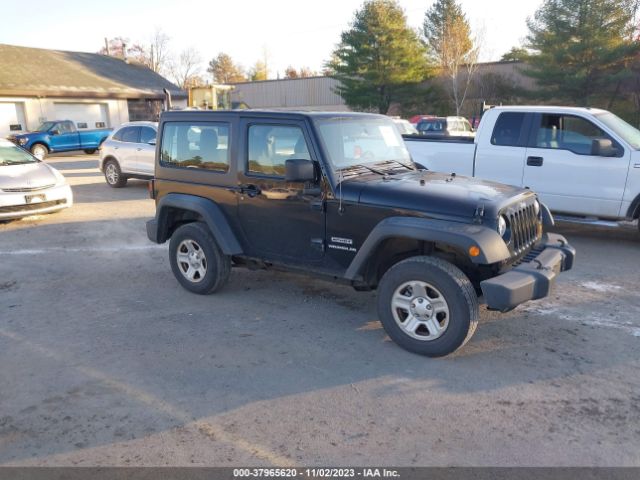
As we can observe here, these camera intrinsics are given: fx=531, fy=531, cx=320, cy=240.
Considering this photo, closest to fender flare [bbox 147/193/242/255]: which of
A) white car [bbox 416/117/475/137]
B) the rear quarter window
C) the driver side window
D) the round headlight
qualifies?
the rear quarter window

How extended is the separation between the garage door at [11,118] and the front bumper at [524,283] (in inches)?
1137

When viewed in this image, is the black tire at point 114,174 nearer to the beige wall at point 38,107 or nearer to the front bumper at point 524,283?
the front bumper at point 524,283

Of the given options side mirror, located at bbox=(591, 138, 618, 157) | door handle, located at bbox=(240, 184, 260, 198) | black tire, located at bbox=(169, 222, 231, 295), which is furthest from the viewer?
side mirror, located at bbox=(591, 138, 618, 157)

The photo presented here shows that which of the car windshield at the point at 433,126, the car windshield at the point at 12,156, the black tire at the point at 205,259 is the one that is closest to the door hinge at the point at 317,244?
the black tire at the point at 205,259

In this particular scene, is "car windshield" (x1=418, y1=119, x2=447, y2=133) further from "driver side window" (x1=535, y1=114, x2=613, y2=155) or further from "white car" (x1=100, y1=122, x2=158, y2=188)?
"driver side window" (x1=535, y1=114, x2=613, y2=155)

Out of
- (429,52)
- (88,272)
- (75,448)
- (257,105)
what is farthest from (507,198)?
(257,105)

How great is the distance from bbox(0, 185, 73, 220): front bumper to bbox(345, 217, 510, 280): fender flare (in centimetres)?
733

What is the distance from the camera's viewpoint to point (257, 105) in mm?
48562

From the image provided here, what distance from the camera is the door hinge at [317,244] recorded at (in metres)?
4.81

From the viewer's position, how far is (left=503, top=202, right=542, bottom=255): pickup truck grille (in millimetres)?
4309

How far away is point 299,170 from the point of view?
448 cm

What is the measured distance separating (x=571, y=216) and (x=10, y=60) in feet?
106

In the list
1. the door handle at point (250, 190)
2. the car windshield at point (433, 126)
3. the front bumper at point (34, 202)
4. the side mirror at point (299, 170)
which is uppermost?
the car windshield at point (433, 126)

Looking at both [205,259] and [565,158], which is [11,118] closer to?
[205,259]
